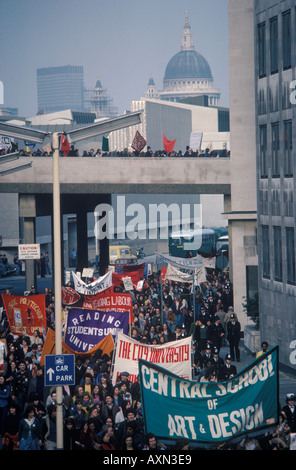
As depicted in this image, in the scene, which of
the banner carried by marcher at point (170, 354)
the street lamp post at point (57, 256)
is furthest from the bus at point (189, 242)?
the street lamp post at point (57, 256)

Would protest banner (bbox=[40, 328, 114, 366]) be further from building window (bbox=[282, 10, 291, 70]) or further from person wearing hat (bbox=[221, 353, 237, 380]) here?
building window (bbox=[282, 10, 291, 70])

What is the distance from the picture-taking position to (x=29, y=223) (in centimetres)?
4431

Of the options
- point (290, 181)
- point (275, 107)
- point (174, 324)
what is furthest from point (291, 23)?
point (174, 324)

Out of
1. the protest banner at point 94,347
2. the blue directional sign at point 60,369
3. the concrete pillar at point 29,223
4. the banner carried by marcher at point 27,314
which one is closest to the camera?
the blue directional sign at point 60,369

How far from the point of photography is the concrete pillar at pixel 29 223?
4309 centimetres

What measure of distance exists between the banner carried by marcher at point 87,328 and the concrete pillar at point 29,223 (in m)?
19.9

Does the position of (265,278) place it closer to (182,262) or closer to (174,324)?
(174,324)

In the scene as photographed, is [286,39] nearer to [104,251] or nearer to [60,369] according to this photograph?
[60,369]

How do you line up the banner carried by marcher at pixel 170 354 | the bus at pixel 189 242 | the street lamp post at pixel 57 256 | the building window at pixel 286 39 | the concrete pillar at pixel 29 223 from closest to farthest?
the street lamp post at pixel 57 256, the banner carried by marcher at pixel 170 354, the building window at pixel 286 39, the concrete pillar at pixel 29 223, the bus at pixel 189 242

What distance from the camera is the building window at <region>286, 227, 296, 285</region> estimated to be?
27.5 metres

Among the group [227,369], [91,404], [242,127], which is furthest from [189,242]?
[91,404]

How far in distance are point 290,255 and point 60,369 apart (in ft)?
42.8

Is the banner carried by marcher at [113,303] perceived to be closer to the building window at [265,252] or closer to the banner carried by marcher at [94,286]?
the banner carried by marcher at [94,286]

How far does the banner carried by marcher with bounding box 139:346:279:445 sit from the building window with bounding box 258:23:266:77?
56.4 feet
